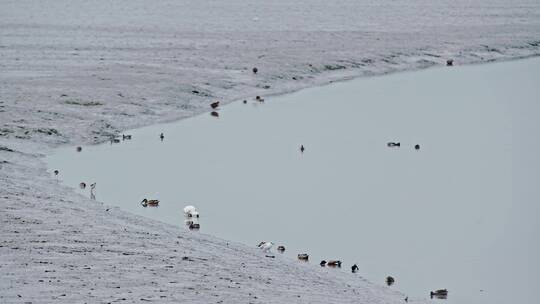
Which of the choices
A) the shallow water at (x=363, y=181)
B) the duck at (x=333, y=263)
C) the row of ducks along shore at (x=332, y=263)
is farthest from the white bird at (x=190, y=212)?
the duck at (x=333, y=263)

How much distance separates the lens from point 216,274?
12.0m

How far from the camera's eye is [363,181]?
56.4ft

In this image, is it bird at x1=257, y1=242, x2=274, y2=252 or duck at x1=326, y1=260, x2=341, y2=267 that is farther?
bird at x1=257, y1=242, x2=274, y2=252

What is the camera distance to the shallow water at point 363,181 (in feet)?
45.2

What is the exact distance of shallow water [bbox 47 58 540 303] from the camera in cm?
1377

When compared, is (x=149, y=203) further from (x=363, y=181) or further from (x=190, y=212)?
(x=363, y=181)

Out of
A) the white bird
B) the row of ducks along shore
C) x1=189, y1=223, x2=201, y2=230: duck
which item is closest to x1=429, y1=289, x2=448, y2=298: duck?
the row of ducks along shore

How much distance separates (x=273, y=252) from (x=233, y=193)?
8.93 ft

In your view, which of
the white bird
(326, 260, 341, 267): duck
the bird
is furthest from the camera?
the white bird

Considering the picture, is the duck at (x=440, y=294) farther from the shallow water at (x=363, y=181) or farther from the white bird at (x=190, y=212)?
the white bird at (x=190, y=212)

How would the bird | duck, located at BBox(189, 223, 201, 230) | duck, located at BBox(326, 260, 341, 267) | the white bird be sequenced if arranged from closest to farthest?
duck, located at BBox(326, 260, 341, 267)
the bird
duck, located at BBox(189, 223, 201, 230)
the white bird

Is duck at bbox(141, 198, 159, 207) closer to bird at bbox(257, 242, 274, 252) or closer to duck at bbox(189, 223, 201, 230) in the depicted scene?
duck at bbox(189, 223, 201, 230)

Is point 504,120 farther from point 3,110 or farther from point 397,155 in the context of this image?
point 3,110

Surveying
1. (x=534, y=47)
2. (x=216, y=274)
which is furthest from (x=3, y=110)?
(x=534, y=47)
